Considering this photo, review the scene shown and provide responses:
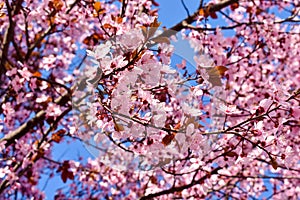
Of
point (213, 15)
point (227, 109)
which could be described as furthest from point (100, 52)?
point (213, 15)

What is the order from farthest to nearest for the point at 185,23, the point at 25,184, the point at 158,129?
1. the point at 25,184
2. the point at 185,23
3. the point at 158,129

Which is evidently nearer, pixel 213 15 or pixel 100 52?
pixel 100 52

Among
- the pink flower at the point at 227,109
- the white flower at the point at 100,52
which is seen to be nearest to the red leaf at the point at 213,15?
the pink flower at the point at 227,109

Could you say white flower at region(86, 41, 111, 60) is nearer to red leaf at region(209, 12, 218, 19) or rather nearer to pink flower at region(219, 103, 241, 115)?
pink flower at region(219, 103, 241, 115)

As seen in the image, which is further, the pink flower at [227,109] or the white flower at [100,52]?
the pink flower at [227,109]

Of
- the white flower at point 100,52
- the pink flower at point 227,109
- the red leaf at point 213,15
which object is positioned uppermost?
the red leaf at point 213,15

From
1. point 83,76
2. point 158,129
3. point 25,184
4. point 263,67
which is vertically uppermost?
point 263,67

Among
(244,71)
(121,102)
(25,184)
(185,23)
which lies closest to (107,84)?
(121,102)

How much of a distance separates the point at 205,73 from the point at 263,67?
14.8 feet

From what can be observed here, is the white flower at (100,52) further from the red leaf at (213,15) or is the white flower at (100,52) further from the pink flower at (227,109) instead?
the red leaf at (213,15)

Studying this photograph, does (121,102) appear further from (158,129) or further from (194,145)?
(194,145)

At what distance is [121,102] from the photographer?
1.74 meters

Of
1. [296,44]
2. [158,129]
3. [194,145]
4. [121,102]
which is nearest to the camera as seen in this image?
[121,102]

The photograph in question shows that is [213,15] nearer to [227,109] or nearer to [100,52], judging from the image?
[227,109]
